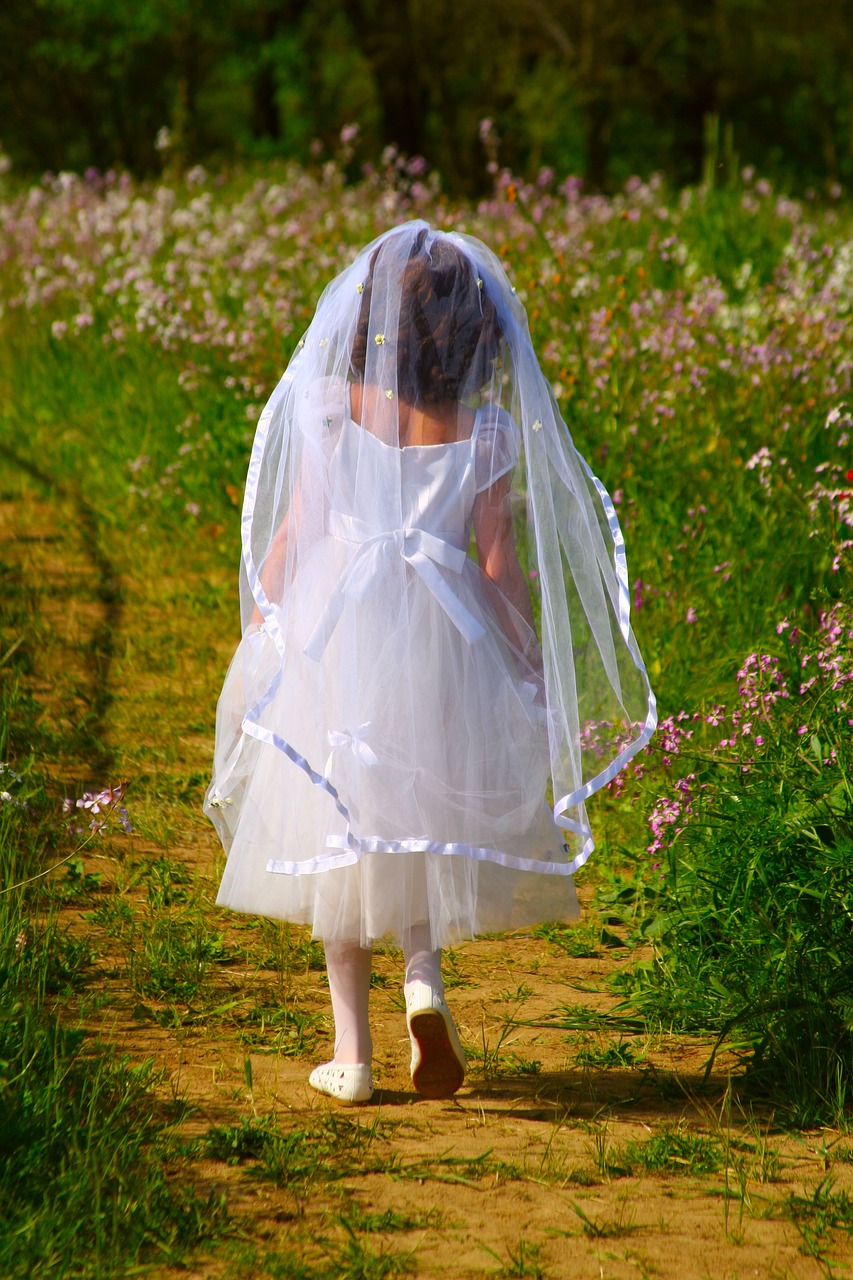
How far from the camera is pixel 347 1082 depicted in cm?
282

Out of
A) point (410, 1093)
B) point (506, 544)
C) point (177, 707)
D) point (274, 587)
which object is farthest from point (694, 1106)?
point (177, 707)

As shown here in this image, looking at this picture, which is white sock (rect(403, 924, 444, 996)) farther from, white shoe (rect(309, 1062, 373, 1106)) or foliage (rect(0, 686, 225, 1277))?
foliage (rect(0, 686, 225, 1277))

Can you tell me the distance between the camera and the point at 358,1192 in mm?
2449

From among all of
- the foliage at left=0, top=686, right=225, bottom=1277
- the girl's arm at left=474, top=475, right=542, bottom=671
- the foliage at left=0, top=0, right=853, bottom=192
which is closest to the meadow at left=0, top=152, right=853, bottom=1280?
the foliage at left=0, top=686, right=225, bottom=1277

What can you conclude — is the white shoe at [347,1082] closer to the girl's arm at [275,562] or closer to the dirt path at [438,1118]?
the dirt path at [438,1118]

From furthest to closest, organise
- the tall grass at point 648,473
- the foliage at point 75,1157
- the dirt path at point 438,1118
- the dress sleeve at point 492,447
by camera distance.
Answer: the tall grass at point 648,473
the dress sleeve at point 492,447
the dirt path at point 438,1118
the foliage at point 75,1157

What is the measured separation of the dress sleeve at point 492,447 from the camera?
293cm

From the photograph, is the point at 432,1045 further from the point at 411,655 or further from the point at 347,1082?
the point at 411,655

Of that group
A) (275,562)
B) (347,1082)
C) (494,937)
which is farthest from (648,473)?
(347,1082)

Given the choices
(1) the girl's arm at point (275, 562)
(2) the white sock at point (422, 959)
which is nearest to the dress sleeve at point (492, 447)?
(1) the girl's arm at point (275, 562)

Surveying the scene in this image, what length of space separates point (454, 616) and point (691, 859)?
3.89 ft

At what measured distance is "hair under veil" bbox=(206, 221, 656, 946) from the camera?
9.07 feet

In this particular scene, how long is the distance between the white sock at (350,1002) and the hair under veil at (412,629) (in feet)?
0.32

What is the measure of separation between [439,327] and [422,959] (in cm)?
141
